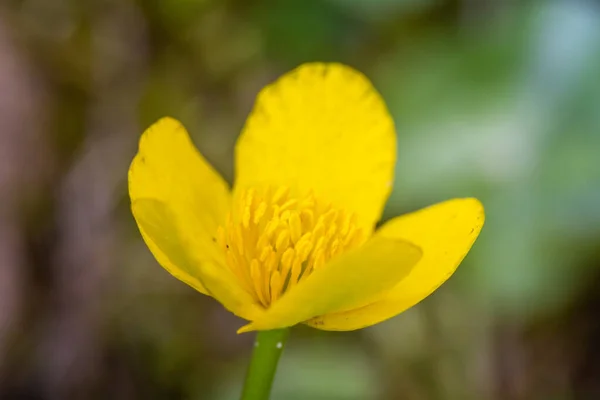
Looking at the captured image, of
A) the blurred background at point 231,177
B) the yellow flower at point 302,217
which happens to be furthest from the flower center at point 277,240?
the blurred background at point 231,177

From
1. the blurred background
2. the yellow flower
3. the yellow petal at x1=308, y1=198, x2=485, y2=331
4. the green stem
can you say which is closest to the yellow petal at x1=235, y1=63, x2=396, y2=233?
the yellow flower

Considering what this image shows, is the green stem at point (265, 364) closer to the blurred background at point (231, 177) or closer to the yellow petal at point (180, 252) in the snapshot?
the yellow petal at point (180, 252)

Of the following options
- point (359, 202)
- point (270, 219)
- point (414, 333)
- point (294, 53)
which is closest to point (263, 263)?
point (270, 219)

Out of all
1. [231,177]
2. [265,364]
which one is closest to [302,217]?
[265,364]

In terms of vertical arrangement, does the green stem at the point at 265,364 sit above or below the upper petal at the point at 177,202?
below

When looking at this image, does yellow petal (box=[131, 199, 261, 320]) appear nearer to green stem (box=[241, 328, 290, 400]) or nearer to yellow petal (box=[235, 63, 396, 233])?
green stem (box=[241, 328, 290, 400])

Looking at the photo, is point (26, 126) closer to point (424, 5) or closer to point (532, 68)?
point (424, 5)
